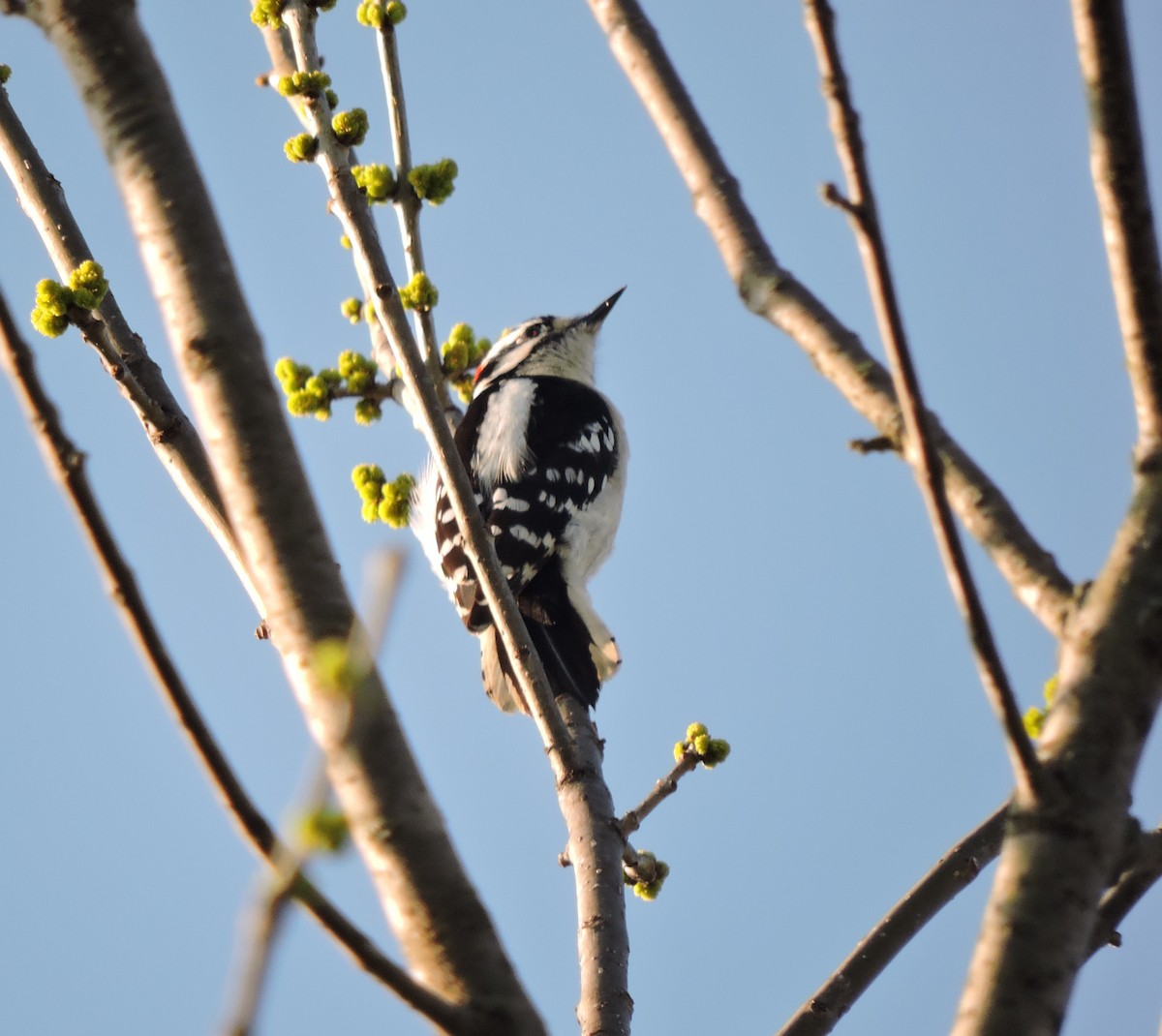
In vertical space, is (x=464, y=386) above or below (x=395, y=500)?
above

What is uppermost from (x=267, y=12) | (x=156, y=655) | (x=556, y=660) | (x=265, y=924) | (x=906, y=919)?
(x=267, y=12)

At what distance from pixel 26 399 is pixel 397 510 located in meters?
2.56

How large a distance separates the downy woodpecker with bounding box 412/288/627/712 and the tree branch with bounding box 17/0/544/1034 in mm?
2781

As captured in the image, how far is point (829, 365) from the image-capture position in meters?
2.11

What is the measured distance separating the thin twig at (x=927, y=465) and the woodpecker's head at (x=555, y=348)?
5.46m

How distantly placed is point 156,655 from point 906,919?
1911 millimetres

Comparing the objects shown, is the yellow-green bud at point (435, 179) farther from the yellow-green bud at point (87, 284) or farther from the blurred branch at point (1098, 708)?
the blurred branch at point (1098, 708)

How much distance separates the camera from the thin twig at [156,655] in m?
1.38

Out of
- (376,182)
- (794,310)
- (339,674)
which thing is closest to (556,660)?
(376,182)

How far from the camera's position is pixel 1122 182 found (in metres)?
1.67

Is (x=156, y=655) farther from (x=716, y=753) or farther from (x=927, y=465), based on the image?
(x=716, y=753)

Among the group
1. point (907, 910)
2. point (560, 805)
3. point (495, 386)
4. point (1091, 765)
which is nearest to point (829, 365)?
point (1091, 765)

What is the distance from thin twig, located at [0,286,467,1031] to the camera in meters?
1.38

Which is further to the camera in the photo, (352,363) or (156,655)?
(352,363)
